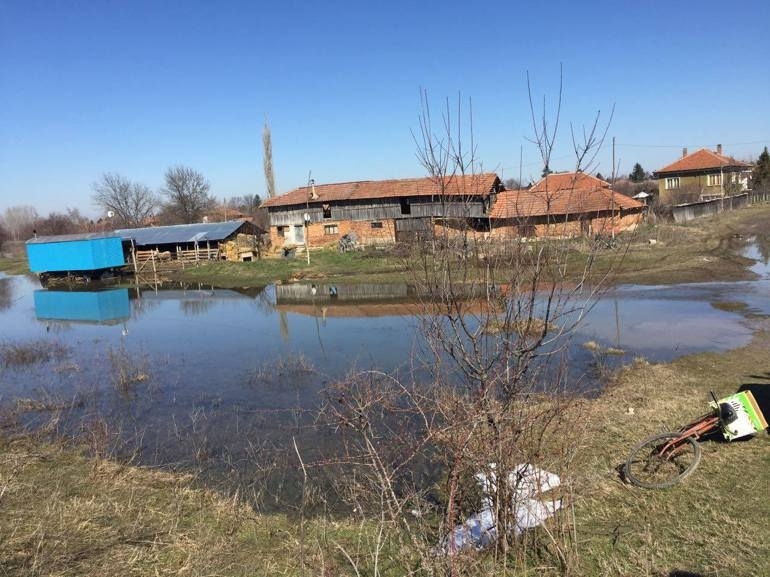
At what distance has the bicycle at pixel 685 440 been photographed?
6031 mm

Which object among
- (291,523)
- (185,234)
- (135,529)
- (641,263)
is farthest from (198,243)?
(291,523)

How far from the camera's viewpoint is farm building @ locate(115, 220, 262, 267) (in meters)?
37.0

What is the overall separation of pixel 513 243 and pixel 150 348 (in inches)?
555

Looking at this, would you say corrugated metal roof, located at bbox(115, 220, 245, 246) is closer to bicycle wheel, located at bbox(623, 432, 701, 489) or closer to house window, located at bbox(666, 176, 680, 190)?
bicycle wheel, located at bbox(623, 432, 701, 489)

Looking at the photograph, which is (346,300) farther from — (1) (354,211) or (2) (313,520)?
(2) (313,520)

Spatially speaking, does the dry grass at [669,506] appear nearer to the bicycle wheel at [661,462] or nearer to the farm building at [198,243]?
the bicycle wheel at [661,462]

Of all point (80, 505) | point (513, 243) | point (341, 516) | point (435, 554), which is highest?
point (513, 243)

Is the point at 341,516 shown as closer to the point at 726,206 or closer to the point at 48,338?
the point at 48,338

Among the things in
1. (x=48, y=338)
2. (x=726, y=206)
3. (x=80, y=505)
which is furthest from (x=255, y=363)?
(x=726, y=206)

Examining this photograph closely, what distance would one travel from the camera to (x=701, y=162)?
53.9 meters

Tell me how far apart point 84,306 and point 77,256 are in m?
12.0

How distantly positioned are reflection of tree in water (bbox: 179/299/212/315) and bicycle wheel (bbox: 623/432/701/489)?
18.3 m

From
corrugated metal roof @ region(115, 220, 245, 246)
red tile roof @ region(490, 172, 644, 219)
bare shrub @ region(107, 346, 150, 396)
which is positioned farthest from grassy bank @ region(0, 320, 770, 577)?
corrugated metal roof @ region(115, 220, 245, 246)

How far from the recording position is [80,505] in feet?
19.4
